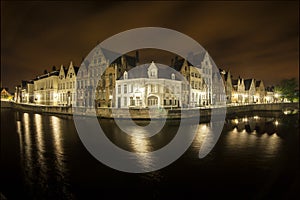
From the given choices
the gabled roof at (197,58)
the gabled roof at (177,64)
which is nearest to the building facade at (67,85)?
the gabled roof at (177,64)

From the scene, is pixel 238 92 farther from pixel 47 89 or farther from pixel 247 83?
pixel 47 89

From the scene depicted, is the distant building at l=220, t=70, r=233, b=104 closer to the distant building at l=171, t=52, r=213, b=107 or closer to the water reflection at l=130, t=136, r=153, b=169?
the distant building at l=171, t=52, r=213, b=107

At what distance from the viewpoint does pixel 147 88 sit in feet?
150

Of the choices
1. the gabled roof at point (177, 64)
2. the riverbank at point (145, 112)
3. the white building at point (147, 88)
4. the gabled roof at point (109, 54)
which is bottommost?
the riverbank at point (145, 112)

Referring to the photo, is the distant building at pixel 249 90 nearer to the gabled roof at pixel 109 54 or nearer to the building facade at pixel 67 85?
the gabled roof at pixel 109 54

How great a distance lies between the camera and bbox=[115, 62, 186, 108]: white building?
4594 centimetres

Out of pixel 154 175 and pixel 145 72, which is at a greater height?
pixel 145 72

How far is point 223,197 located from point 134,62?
48634mm

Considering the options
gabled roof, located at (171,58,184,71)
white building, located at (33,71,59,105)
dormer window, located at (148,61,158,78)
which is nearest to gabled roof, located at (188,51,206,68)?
gabled roof, located at (171,58,184,71)

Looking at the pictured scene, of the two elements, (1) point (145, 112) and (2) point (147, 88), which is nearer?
(1) point (145, 112)

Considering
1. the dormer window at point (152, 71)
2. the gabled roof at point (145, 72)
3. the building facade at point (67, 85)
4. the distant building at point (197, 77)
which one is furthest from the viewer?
the building facade at point (67, 85)

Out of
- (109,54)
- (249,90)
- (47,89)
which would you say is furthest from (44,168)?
(249,90)

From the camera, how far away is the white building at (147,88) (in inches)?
1809

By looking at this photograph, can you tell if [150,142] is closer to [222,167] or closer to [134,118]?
[222,167]
